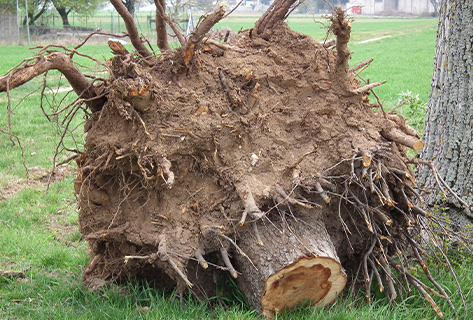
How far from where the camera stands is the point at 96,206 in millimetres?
3566

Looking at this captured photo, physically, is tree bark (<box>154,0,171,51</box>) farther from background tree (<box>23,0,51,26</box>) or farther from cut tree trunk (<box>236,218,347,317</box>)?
background tree (<box>23,0,51,26</box>)

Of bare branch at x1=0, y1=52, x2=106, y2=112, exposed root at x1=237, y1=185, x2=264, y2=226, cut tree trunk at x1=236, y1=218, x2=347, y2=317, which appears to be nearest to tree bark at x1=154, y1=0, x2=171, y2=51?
bare branch at x1=0, y1=52, x2=106, y2=112

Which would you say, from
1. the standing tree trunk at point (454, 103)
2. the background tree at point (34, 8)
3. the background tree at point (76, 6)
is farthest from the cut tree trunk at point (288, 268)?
the background tree at point (76, 6)

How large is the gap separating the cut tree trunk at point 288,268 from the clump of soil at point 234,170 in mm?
12

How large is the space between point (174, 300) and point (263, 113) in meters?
1.50

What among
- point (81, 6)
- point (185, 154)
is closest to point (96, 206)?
point (185, 154)

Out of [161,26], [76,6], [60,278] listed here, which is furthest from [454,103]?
[76,6]

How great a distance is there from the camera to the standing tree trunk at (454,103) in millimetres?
3926

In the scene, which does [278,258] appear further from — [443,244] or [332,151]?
[443,244]

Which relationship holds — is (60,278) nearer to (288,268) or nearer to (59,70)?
(59,70)

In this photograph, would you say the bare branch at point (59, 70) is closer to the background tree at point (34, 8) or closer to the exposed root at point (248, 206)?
the exposed root at point (248, 206)

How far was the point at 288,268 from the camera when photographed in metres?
3.08

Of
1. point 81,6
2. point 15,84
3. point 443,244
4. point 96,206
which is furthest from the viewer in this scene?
point 81,6

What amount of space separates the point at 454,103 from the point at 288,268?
6.98ft
